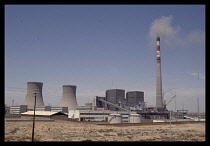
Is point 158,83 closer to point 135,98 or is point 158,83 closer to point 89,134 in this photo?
point 135,98

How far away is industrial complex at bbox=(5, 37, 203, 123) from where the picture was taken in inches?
2174

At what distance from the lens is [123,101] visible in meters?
96.2

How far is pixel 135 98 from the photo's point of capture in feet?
317

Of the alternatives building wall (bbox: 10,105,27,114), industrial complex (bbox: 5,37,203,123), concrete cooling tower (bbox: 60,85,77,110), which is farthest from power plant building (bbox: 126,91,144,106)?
building wall (bbox: 10,105,27,114)

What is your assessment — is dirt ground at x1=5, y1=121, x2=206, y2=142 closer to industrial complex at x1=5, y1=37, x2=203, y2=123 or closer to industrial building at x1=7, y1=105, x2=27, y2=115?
industrial complex at x1=5, y1=37, x2=203, y2=123

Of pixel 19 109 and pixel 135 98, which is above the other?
pixel 135 98

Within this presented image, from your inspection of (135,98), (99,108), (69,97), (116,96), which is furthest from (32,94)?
(135,98)

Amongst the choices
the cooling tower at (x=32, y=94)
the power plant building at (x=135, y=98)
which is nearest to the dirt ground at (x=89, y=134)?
the cooling tower at (x=32, y=94)

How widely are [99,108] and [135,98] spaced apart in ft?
65.9
